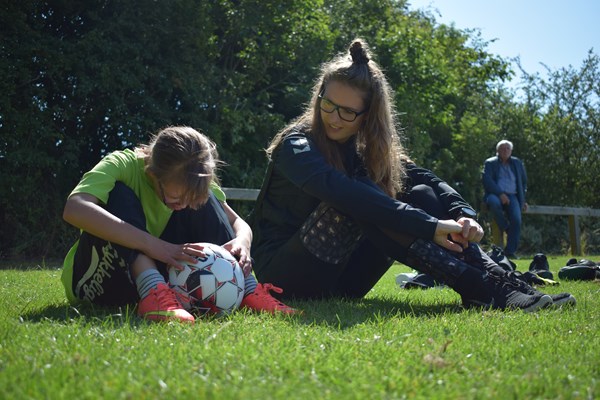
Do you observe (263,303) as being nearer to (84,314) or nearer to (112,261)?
(112,261)

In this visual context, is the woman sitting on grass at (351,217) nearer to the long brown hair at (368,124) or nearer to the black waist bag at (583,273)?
the long brown hair at (368,124)

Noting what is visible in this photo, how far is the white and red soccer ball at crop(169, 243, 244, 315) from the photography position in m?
3.52

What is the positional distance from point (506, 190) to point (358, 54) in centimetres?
894

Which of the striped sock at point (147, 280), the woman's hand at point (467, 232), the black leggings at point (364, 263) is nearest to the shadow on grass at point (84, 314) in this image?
the striped sock at point (147, 280)

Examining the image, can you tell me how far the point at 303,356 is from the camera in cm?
247

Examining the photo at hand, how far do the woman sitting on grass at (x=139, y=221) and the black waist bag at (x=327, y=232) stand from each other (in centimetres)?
46

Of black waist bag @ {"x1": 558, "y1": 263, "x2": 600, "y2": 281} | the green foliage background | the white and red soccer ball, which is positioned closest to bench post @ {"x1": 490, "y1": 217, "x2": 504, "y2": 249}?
the green foliage background

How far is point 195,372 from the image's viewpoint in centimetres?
219

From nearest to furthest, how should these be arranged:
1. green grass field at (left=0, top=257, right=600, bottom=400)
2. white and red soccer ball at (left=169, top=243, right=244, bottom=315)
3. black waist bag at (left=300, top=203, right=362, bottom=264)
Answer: green grass field at (left=0, top=257, right=600, bottom=400), white and red soccer ball at (left=169, top=243, right=244, bottom=315), black waist bag at (left=300, top=203, right=362, bottom=264)

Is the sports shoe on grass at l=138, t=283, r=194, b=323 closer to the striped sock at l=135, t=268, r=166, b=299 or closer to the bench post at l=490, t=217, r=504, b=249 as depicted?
the striped sock at l=135, t=268, r=166, b=299

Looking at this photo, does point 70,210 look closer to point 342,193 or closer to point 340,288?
point 342,193

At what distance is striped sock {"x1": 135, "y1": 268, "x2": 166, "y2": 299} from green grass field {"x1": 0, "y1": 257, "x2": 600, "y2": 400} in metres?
0.14

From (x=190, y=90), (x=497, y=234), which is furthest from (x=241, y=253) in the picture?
(x=497, y=234)

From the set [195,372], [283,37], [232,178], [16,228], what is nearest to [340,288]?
[195,372]
